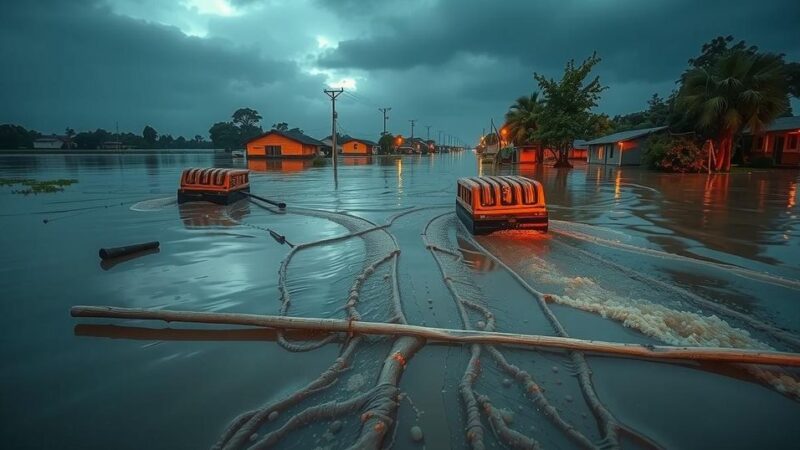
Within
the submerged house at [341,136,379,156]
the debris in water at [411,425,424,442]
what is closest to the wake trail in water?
the debris in water at [411,425,424,442]

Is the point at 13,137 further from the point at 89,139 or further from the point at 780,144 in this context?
the point at 780,144

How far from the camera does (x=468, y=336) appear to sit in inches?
151

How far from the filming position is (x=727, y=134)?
2725 centimetres

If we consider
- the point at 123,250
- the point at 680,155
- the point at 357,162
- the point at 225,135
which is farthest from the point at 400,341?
the point at 225,135

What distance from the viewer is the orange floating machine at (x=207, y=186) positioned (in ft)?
43.9

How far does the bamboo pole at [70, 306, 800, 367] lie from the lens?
3.39 m

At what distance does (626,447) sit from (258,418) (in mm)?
2609

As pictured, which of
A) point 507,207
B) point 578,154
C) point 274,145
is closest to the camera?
point 507,207

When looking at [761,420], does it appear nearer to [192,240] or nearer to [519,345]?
[519,345]

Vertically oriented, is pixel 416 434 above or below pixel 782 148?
below

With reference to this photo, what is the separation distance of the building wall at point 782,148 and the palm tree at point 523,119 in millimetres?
19623

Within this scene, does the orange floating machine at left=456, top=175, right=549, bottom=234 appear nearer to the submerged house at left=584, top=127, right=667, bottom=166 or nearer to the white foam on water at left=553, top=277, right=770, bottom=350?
the white foam on water at left=553, top=277, right=770, bottom=350

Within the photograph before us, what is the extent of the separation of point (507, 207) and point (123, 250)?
7.82 meters

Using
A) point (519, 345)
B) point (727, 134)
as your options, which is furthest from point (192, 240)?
point (727, 134)
